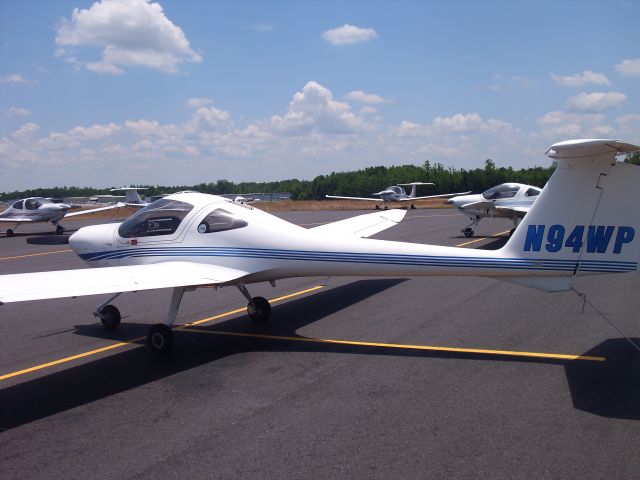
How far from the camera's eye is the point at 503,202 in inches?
781

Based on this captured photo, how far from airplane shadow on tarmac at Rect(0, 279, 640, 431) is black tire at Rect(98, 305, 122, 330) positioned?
159mm

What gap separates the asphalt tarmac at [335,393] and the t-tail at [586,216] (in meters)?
1.25

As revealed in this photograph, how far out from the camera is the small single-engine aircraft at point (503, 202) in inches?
762

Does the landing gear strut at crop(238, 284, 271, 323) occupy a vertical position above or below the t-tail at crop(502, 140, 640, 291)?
below

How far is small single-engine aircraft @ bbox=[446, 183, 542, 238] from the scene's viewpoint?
19.4 meters

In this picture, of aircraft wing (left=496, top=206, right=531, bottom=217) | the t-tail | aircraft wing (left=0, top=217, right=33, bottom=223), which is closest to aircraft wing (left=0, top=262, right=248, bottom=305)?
the t-tail

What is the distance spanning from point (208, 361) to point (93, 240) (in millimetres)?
3389

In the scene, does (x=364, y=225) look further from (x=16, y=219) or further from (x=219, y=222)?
(x=16, y=219)

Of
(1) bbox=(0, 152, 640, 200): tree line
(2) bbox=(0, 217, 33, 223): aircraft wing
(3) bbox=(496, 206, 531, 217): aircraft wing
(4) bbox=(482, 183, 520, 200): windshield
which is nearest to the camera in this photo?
(3) bbox=(496, 206, 531, 217): aircraft wing

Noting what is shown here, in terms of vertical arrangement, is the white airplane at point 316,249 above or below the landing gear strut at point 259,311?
above

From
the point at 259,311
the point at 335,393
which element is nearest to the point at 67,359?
the point at 259,311

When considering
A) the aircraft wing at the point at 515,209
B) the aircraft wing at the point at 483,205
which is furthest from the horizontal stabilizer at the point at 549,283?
the aircraft wing at the point at 483,205

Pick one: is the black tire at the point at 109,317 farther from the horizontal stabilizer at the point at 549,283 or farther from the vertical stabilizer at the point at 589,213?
the vertical stabilizer at the point at 589,213

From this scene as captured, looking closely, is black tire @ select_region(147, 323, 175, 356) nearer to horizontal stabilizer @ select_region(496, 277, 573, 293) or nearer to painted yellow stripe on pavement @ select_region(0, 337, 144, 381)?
painted yellow stripe on pavement @ select_region(0, 337, 144, 381)
